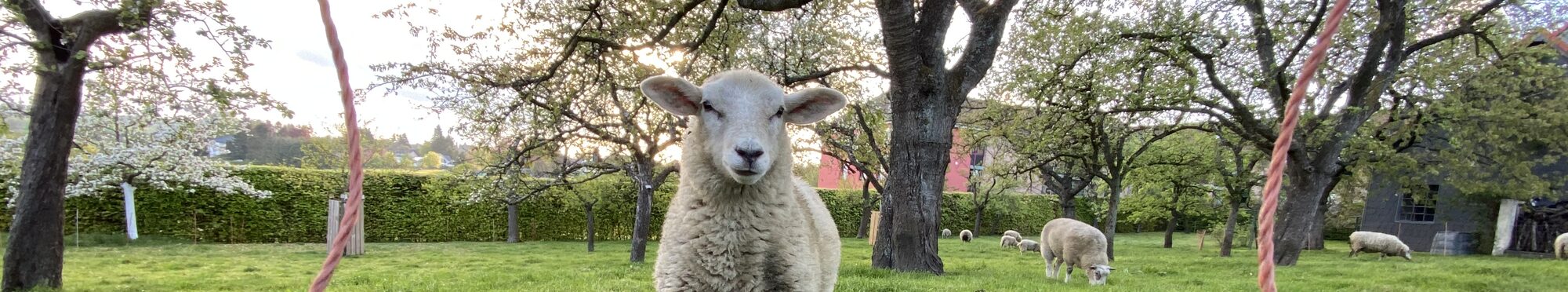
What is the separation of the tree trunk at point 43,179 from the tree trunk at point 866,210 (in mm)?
18886

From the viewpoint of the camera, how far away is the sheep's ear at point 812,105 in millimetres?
3316

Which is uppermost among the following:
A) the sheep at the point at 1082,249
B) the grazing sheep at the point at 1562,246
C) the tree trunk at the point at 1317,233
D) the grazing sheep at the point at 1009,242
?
the sheep at the point at 1082,249

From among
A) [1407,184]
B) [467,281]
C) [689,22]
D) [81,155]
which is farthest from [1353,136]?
[81,155]

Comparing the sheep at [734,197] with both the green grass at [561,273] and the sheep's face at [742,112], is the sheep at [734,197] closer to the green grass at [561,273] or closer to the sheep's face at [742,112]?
the sheep's face at [742,112]

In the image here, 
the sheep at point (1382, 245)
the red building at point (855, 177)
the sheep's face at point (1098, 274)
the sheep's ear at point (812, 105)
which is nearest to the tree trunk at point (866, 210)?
the red building at point (855, 177)

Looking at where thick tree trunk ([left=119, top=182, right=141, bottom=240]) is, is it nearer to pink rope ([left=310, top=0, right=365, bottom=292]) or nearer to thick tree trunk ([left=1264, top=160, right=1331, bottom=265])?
pink rope ([left=310, top=0, right=365, bottom=292])

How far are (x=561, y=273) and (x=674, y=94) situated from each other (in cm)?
818

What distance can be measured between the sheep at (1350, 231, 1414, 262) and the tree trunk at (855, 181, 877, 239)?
559 inches

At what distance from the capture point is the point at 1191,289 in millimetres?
9477

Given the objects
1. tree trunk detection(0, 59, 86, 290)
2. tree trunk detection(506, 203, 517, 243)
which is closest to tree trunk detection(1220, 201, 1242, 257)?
tree trunk detection(506, 203, 517, 243)

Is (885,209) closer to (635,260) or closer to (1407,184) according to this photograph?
(635,260)

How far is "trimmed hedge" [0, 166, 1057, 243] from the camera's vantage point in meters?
17.6

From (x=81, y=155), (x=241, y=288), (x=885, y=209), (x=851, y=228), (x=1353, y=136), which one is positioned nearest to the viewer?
(x=241, y=288)

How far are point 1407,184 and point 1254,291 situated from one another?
41.2 feet
